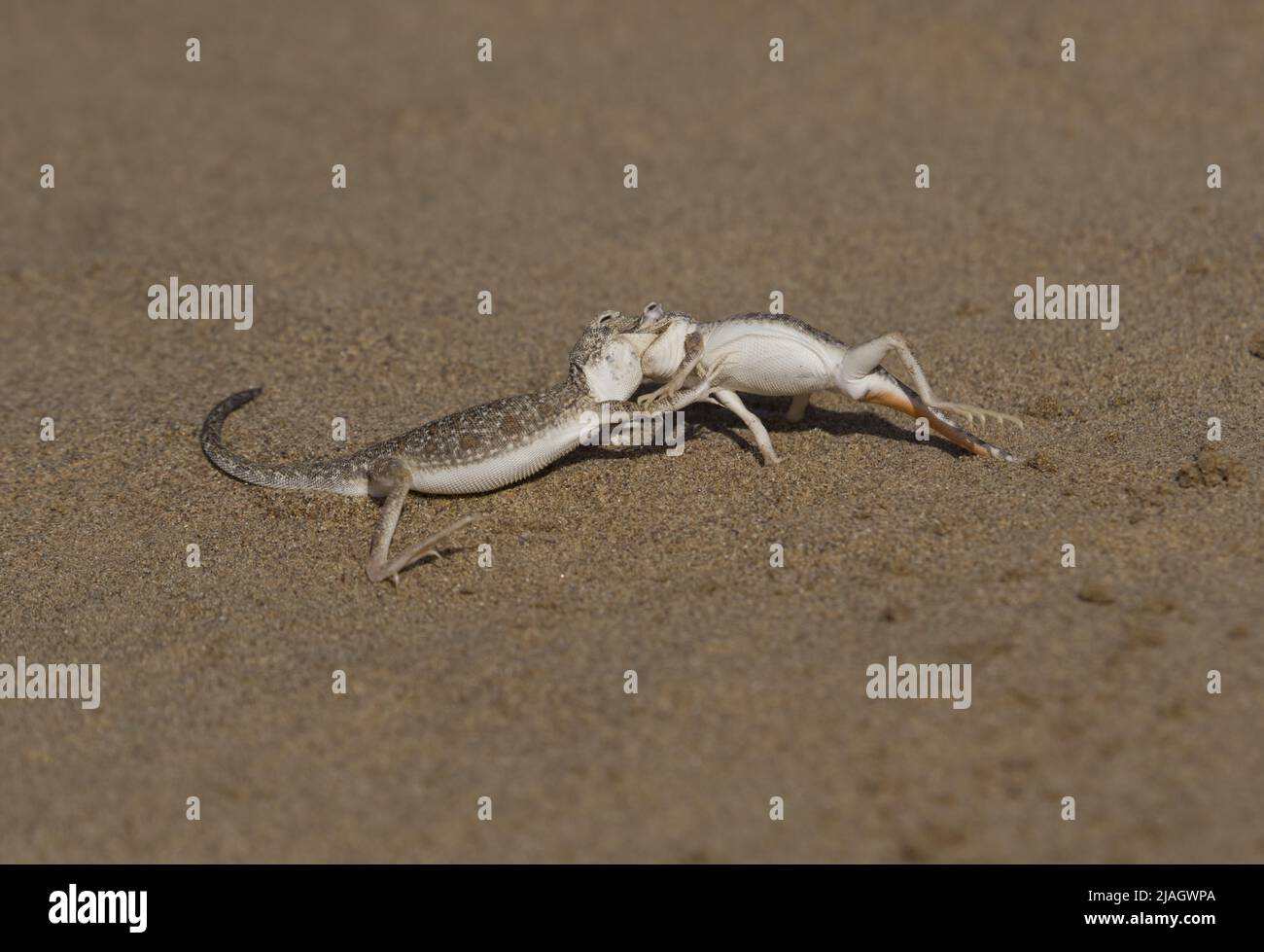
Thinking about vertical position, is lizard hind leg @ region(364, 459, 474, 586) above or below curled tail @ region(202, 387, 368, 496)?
below

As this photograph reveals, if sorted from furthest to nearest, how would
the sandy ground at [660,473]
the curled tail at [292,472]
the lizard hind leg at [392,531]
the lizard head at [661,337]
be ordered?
the curled tail at [292,472] < the lizard head at [661,337] < the lizard hind leg at [392,531] < the sandy ground at [660,473]

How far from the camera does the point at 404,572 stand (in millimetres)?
6531

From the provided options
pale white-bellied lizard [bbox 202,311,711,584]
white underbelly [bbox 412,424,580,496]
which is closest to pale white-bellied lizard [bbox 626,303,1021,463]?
pale white-bellied lizard [bbox 202,311,711,584]

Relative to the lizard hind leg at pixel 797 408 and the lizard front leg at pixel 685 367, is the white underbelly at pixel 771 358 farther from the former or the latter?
the lizard hind leg at pixel 797 408

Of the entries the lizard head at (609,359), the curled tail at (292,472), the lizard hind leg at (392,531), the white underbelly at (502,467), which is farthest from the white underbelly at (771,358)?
the curled tail at (292,472)

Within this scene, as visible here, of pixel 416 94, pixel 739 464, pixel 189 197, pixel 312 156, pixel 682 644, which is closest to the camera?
pixel 682 644

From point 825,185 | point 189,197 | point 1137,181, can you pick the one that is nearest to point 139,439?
point 189,197

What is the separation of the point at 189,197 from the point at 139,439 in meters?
4.98

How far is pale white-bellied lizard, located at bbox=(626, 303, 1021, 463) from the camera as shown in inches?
267

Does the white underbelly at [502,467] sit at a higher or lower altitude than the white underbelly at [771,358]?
lower

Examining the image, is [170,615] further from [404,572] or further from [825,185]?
[825,185]

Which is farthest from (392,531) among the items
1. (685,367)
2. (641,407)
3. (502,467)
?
(685,367)

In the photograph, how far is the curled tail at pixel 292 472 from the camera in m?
7.04

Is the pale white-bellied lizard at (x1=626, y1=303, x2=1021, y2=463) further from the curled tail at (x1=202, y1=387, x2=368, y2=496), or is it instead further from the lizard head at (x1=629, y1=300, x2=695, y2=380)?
the curled tail at (x1=202, y1=387, x2=368, y2=496)
